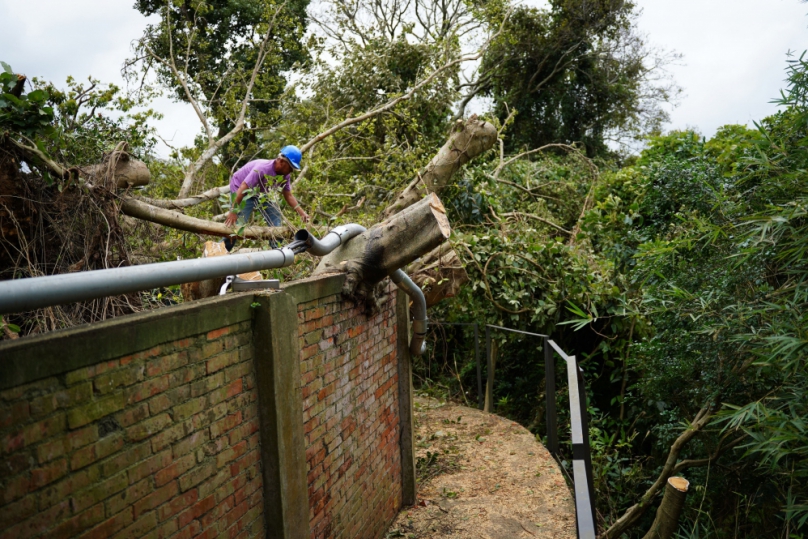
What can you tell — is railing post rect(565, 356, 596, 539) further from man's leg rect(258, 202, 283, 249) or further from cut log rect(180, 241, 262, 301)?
man's leg rect(258, 202, 283, 249)

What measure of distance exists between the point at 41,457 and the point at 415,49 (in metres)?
13.3

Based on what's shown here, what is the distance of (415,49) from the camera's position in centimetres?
1373

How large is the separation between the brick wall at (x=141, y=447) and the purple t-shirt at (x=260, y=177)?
2.66 m

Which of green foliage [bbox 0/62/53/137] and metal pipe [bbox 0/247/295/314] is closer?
metal pipe [bbox 0/247/295/314]

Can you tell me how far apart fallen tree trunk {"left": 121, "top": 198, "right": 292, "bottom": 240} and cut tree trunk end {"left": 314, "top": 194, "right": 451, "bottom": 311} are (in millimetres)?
814

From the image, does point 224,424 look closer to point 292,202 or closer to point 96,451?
point 96,451

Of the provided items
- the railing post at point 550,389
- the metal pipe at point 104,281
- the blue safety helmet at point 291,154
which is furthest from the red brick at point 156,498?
the railing post at point 550,389

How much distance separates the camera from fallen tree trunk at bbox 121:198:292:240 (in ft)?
16.4

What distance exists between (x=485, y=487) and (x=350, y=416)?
2.33 m

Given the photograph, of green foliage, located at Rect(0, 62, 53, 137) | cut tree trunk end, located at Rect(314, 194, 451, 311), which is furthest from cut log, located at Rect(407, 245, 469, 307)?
green foliage, located at Rect(0, 62, 53, 137)

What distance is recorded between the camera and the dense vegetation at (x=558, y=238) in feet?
13.9

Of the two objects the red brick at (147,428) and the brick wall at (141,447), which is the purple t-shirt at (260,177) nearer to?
the brick wall at (141,447)

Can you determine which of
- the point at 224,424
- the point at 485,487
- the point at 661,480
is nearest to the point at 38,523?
the point at 224,424

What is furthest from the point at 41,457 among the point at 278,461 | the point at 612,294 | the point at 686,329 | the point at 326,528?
the point at 612,294
